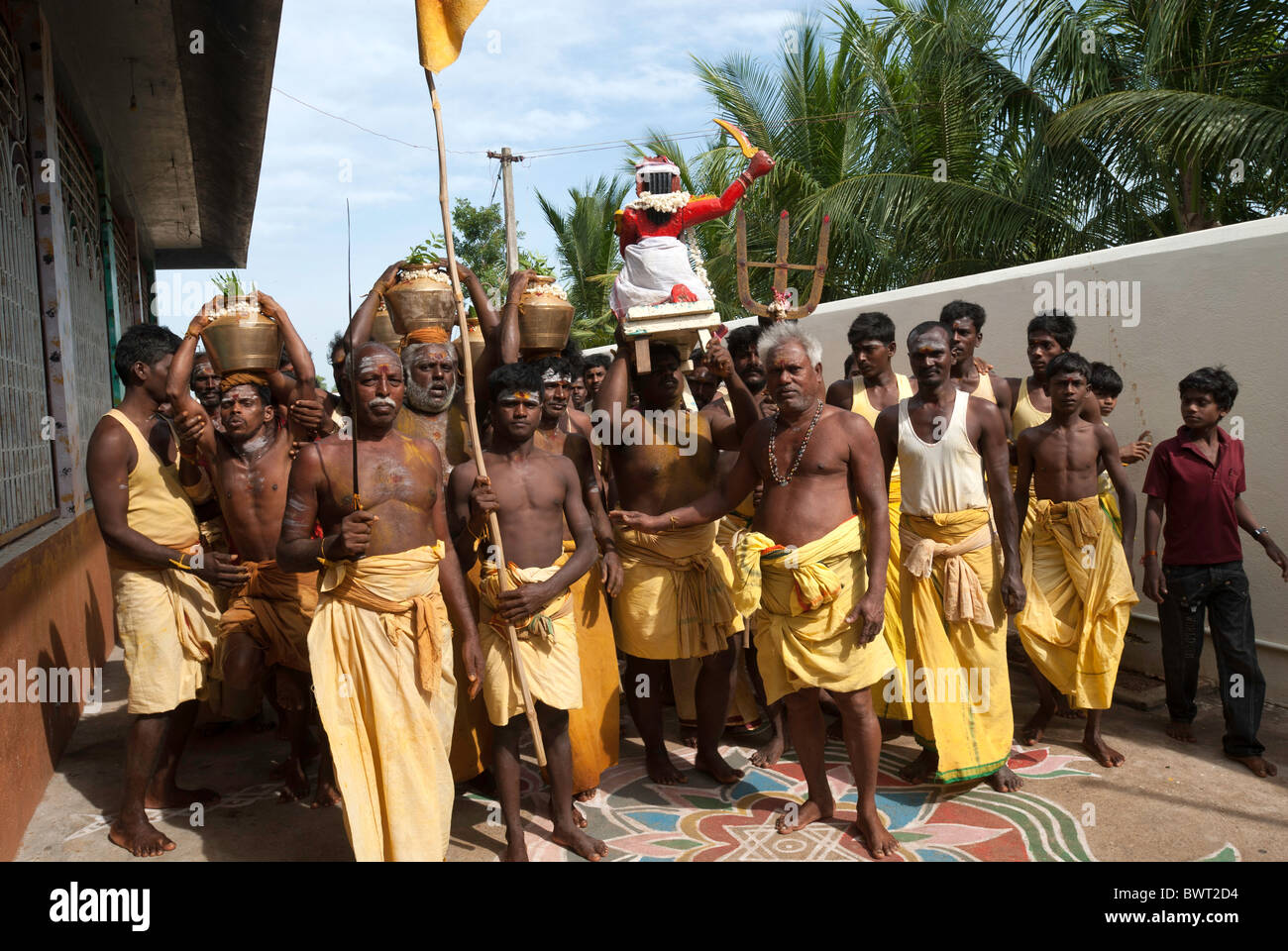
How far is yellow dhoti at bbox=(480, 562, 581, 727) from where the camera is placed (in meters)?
3.94

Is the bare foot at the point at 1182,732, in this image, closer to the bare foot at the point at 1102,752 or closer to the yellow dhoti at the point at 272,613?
the bare foot at the point at 1102,752

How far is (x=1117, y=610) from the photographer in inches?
199

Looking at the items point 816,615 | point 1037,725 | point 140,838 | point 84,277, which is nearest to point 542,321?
point 816,615

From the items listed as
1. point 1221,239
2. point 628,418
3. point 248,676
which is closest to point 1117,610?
point 1221,239

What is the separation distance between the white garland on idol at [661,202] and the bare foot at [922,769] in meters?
2.93

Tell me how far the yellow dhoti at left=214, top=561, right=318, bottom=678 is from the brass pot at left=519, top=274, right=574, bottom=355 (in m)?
1.56

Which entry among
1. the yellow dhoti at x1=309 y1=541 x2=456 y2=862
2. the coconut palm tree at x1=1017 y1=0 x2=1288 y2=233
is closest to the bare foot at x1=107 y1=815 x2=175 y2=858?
the yellow dhoti at x1=309 y1=541 x2=456 y2=862

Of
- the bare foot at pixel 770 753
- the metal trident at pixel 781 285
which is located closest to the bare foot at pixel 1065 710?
the bare foot at pixel 770 753

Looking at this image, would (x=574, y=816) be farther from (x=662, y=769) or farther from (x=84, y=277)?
(x=84, y=277)

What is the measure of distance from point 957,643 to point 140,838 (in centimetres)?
379

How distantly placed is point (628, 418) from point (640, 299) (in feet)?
1.96

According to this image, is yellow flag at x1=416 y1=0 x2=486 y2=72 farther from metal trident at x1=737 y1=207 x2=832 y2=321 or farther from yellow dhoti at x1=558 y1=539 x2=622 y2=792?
yellow dhoti at x1=558 y1=539 x2=622 y2=792
